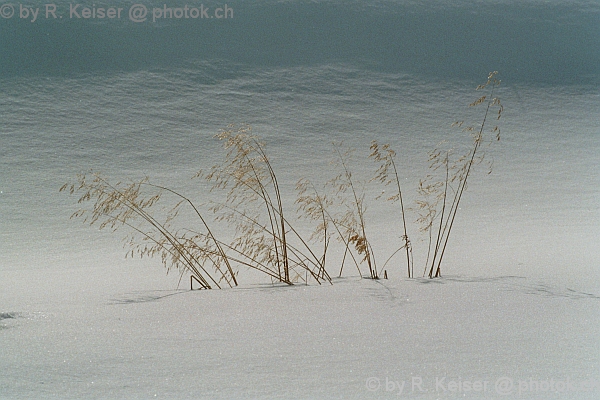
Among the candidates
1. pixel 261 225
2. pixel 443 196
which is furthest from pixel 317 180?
pixel 443 196

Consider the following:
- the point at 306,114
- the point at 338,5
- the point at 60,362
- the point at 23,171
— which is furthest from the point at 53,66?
the point at 60,362

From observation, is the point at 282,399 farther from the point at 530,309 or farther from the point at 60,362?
the point at 530,309

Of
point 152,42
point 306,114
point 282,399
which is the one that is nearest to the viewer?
point 282,399

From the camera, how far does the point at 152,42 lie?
9.52 meters

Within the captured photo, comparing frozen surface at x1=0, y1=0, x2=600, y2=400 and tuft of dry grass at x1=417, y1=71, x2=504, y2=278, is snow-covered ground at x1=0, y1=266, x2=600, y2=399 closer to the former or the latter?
frozen surface at x1=0, y1=0, x2=600, y2=400

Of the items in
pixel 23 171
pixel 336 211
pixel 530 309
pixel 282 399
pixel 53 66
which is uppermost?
pixel 53 66

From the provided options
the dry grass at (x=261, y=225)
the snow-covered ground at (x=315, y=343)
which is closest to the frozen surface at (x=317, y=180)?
the snow-covered ground at (x=315, y=343)

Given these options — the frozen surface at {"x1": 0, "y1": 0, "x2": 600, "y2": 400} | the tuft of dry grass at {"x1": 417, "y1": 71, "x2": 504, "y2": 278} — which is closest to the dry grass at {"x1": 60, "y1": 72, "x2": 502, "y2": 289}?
the tuft of dry grass at {"x1": 417, "y1": 71, "x2": 504, "y2": 278}

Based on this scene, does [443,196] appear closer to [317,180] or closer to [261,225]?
[261,225]

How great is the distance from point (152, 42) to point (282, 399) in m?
8.56

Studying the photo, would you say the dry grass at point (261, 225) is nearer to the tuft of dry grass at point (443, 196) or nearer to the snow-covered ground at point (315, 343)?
the tuft of dry grass at point (443, 196)

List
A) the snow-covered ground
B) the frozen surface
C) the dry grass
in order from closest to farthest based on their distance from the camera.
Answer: the snow-covered ground < the frozen surface < the dry grass

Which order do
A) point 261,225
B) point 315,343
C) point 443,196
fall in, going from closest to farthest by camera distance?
point 315,343
point 443,196
point 261,225

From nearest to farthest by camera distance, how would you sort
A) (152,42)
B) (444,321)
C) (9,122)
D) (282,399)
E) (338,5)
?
(282,399) → (444,321) → (9,122) → (152,42) → (338,5)
